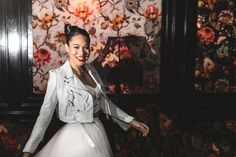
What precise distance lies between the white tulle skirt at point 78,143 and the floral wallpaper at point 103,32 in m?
1.09

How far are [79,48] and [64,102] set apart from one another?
1.11 feet

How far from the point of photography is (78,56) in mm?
2279

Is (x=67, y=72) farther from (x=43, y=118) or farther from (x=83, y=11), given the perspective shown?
(x=83, y=11)

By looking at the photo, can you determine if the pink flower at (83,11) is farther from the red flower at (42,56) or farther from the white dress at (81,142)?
the white dress at (81,142)

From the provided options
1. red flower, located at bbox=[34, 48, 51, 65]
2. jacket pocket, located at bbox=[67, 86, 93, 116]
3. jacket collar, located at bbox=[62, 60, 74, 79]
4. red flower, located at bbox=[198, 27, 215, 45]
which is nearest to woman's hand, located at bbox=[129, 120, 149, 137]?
jacket pocket, located at bbox=[67, 86, 93, 116]

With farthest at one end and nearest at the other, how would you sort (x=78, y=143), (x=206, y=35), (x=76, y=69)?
1. (x=206, y=35)
2. (x=76, y=69)
3. (x=78, y=143)

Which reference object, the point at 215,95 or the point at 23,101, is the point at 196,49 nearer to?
the point at 215,95

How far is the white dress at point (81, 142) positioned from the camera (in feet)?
7.16

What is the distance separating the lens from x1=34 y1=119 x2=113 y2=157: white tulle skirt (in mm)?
2184

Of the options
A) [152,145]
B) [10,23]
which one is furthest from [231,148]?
[10,23]

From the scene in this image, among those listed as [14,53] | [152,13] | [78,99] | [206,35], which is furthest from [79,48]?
[206,35]

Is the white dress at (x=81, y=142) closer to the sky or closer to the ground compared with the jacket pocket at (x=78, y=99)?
closer to the ground

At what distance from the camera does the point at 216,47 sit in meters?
3.58

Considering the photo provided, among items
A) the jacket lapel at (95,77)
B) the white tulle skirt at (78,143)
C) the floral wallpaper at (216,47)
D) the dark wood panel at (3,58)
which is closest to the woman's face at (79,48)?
the jacket lapel at (95,77)
